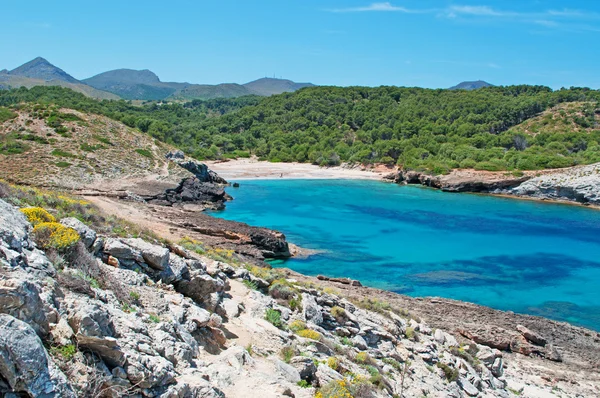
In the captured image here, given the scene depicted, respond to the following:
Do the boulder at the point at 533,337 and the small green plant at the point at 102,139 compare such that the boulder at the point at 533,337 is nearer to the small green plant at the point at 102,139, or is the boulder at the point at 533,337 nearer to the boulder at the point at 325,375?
the boulder at the point at 325,375

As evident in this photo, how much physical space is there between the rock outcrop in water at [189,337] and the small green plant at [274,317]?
0.12 feet

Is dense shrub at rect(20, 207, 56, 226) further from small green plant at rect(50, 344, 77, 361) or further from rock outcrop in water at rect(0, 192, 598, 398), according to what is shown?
small green plant at rect(50, 344, 77, 361)

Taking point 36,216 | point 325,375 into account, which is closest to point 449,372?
point 325,375

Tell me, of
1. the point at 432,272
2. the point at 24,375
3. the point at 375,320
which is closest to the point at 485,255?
the point at 432,272

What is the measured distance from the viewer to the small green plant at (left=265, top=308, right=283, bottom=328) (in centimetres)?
1273

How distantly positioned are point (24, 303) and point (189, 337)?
3.75 metres

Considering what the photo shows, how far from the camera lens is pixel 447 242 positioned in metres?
43.8

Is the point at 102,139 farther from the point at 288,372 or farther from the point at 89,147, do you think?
the point at 288,372

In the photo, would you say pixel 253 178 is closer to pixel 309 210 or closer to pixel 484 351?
pixel 309 210

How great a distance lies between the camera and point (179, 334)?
8.80 meters

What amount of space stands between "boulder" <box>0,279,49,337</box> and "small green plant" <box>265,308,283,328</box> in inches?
287

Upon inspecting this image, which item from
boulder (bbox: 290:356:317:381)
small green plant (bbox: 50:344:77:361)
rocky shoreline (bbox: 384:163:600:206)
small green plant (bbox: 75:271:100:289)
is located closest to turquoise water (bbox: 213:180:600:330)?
rocky shoreline (bbox: 384:163:600:206)

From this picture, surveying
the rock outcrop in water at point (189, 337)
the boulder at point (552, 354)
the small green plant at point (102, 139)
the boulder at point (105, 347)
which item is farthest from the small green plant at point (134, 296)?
the small green plant at point (102, 139)

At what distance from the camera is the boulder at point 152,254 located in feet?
38.5
